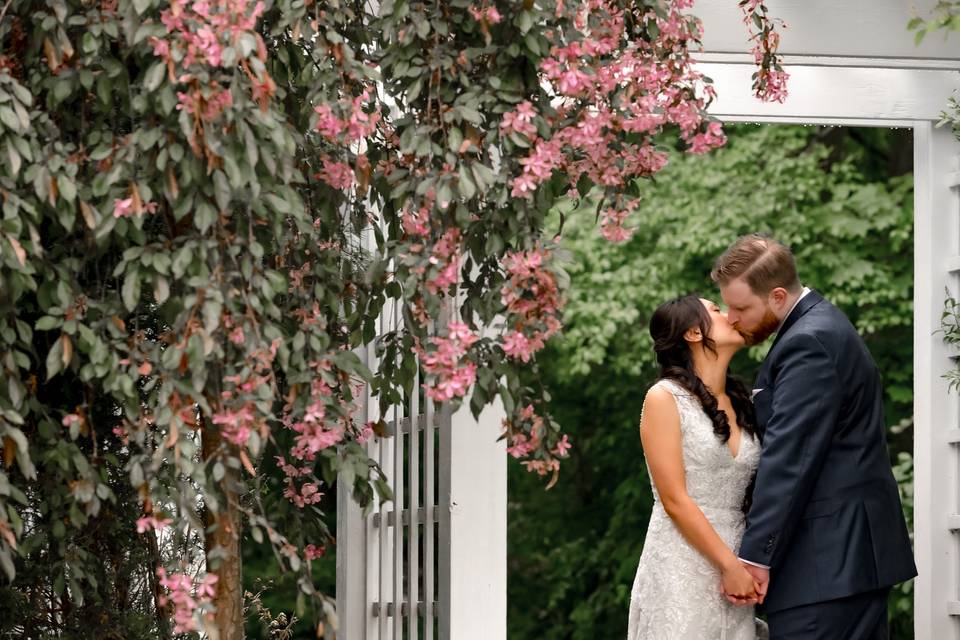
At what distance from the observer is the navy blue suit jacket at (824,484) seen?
3105 millimetres

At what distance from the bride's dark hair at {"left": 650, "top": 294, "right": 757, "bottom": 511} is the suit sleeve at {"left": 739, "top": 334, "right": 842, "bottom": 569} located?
171mm

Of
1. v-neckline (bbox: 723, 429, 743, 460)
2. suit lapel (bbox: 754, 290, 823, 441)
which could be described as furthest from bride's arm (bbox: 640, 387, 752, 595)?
suit lapel (bbox: 754, 290, 823, 441)

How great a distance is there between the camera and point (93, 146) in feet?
7.45

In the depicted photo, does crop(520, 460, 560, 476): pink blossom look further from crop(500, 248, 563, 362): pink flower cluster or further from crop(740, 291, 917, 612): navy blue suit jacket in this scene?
crop(740, 291, 917, 612): navy blue suit jacket

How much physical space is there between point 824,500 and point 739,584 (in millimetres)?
270

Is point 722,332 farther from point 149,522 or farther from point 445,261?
point 149,522

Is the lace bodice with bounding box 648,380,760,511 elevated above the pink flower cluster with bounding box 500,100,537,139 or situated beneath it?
situated beneath

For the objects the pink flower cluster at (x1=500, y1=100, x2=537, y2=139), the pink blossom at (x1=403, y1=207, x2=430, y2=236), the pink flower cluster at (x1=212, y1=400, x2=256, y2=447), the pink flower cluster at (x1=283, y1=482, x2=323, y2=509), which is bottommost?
the pink flower cluster at (x1=283, y1=482, x2=323, y2=509)

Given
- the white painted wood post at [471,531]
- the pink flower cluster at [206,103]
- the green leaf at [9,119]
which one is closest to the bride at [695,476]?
the white painted wood post at [471,531]

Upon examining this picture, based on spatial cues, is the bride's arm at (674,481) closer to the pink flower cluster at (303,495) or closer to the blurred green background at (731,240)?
the pink flower cluster at (303,495)

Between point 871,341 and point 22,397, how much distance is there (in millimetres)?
7290

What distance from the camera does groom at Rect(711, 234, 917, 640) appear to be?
3.11 m

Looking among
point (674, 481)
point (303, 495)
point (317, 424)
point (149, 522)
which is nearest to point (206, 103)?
point (317, 424)

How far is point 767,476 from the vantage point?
312 cm
